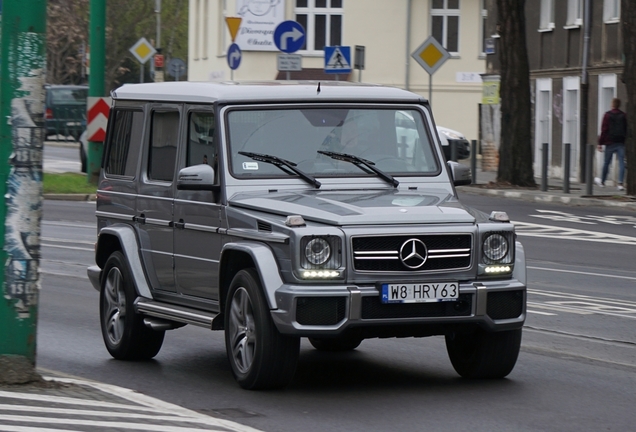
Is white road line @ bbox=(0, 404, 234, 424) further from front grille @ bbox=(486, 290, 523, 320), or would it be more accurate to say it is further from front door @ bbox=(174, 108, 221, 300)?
front grille @ bbox=(486, 290, 523, 320)

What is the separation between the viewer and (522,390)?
8.75 meters

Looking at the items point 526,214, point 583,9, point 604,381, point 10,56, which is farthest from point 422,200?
point 583,9

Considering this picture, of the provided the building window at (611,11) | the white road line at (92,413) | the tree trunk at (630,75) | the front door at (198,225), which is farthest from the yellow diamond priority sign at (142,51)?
the white road line at (92,413)

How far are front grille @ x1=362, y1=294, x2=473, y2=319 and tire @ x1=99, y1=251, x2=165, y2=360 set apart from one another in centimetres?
239

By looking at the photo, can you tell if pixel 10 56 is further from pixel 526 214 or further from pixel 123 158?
pixel 526 214

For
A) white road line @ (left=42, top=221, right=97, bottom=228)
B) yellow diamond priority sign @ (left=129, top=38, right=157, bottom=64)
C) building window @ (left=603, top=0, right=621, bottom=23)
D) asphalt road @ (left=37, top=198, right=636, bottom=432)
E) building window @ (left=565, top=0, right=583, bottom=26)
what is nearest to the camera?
asphalt road @ (left=37, top=198, right=636, bottom=432)

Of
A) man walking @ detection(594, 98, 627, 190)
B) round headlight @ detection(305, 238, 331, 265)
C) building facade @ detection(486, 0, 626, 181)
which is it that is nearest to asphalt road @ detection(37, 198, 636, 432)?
round headlight @ detection(305, 238, 331, 265)

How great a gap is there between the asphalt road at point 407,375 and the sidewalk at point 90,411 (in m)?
0.27

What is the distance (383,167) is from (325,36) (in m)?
50.8

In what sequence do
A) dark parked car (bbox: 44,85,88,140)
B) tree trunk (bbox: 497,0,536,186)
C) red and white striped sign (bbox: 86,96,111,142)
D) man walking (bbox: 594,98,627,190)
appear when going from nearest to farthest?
red and white striped sign (bbox: 86,96,111,142), man walking (bbox: 594,98,627,190), tree trunk (bbox: 497,0,536,186), dark parked car (bbox: 44,85,88,140)

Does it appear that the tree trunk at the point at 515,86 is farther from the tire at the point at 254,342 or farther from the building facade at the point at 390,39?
the building facade at the point at 390,39

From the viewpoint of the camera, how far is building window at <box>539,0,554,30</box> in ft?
135

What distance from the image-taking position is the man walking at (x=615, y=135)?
32.1m

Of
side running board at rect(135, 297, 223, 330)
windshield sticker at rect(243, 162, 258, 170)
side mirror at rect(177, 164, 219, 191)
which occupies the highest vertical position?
windshield sticker at rect(243, 162, 258, 170)
